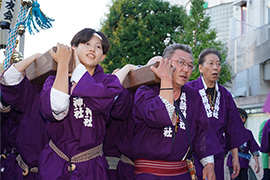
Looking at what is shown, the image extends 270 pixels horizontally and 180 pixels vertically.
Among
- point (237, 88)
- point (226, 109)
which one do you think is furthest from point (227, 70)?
point (226, 109)

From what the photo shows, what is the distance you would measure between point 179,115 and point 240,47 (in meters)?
14.6

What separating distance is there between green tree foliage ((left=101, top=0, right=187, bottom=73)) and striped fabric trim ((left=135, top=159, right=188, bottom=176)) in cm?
1513

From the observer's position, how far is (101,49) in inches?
117

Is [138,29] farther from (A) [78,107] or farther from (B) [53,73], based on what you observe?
(A) [78,107]

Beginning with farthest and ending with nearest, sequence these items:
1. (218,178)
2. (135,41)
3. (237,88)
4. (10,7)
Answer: (237,88) → (135,41) → (10,7) → (218,178)

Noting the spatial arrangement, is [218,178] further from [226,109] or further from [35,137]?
[35,137]

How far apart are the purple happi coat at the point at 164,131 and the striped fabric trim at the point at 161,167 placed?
0.11 ft

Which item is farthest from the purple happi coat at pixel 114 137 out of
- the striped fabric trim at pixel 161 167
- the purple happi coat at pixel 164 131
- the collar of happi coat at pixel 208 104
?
the collar of happi coat at pixel 208 104

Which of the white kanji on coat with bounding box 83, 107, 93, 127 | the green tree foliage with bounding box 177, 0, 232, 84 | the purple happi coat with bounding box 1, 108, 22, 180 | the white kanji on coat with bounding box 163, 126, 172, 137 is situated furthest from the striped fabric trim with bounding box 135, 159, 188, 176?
the green tree foliage with bounding box 177, 0, 232, 84

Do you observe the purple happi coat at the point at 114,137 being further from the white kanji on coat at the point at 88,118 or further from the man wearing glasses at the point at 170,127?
the white kanji on coat at the point at 88,118

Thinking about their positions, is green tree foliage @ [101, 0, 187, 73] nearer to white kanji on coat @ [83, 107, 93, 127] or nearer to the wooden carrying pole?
the wooden carrying pole

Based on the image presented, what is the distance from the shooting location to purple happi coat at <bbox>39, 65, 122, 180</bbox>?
102 inches

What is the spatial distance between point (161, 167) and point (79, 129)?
2.56 ft

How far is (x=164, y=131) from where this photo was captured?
2.99 metres
